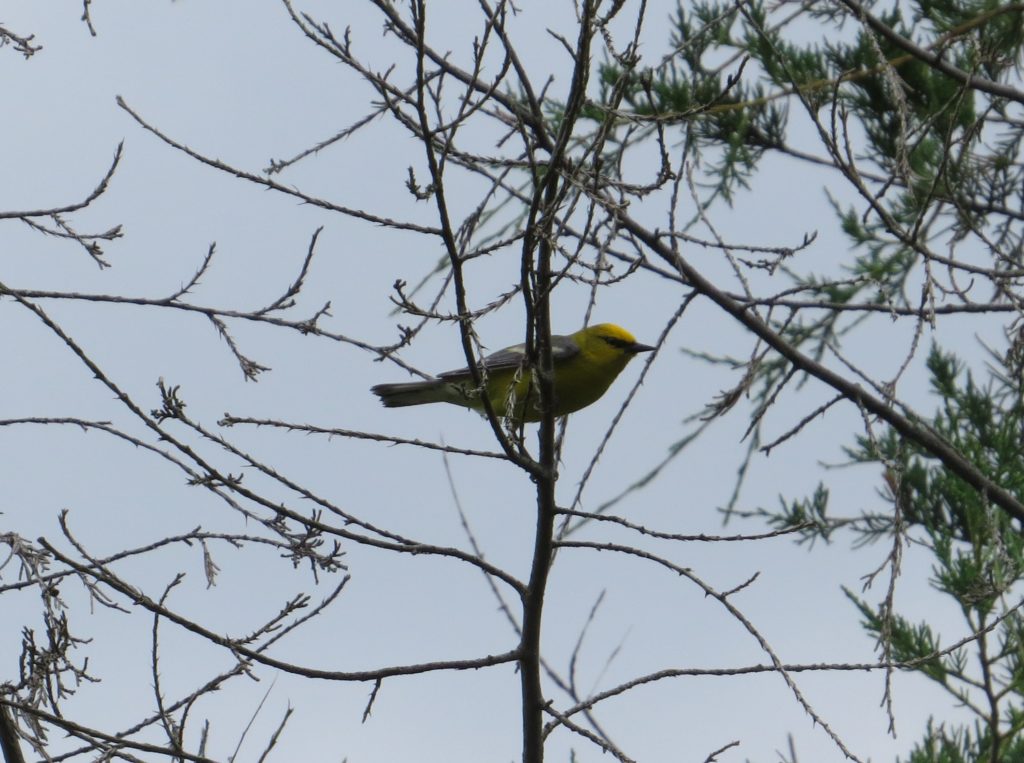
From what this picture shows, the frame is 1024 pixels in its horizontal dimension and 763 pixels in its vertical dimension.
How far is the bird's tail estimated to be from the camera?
6570mm

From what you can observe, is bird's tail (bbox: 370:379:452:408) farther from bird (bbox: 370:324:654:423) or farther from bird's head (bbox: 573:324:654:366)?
bird's head (bbox: 573:324:654:366)

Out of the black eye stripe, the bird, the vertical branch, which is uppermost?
the black eye stripe

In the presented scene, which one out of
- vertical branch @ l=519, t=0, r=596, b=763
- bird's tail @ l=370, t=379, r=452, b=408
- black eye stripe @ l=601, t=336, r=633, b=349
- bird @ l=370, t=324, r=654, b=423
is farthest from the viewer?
bird's tail @ l=370, t=379, r=452, b=408

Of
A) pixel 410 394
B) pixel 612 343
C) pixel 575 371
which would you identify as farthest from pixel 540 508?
pixel 410 394

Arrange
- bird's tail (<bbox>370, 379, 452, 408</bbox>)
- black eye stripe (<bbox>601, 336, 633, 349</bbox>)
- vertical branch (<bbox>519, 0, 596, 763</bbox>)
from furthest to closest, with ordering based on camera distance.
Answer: bird's tail (<bbox>370, 379, 452, 408</bbox>) → black eye stripe (<bbox>601, 336, 633, 349</bbox>) → vertical branch (<bbox>519, 0, 596, 763</bbox>)

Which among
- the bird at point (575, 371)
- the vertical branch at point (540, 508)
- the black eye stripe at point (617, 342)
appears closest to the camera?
the vertical branch at point (540, 508)

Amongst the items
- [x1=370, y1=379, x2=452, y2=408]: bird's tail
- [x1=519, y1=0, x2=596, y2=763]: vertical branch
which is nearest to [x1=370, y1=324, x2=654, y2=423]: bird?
[x1=370, y1=379, x2=452, y2=408]: bird's tail

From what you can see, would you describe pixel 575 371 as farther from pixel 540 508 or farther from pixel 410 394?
pixel 540 508

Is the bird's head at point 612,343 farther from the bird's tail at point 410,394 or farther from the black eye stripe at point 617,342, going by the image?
the bird's tail at point 410,394

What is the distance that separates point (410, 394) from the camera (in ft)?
21.9

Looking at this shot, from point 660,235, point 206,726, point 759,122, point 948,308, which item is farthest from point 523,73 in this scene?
point 759,122

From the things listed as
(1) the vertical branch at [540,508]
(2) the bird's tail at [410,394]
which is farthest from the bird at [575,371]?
(1) the vertical branch at [540,508]

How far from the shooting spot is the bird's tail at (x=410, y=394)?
6.57 meters

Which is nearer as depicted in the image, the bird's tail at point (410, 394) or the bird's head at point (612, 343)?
the bird's head at point (612, 343)
